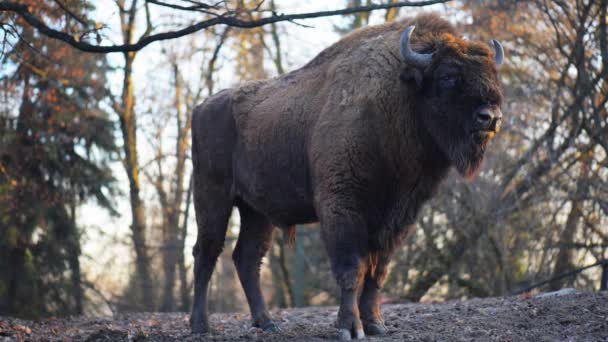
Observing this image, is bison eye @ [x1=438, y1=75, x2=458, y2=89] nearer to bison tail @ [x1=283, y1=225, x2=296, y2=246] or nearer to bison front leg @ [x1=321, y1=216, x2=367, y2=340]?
bison front leg @ [x1=321, y1=216, x2=367, y2=340]

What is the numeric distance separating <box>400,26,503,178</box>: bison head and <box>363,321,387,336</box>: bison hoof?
1.53 metres

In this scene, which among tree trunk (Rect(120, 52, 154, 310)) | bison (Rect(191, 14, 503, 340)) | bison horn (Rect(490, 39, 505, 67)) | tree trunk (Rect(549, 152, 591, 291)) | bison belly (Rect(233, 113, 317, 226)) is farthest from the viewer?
tree trunk (Rect(120, 52, 154, 310))

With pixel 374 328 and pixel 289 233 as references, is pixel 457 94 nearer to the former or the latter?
pixel 374 328

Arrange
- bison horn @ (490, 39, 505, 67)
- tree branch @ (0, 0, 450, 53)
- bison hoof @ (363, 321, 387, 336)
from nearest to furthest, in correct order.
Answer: tree branch @ (0, 0, 450, 53) < bison hoof @ (363, 321, 387, 336) < bison horn @ (490, 39, 505, 67)

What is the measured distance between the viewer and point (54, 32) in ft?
20.7

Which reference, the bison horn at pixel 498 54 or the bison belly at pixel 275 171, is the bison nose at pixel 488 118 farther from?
the bison belly at pixel 275 171

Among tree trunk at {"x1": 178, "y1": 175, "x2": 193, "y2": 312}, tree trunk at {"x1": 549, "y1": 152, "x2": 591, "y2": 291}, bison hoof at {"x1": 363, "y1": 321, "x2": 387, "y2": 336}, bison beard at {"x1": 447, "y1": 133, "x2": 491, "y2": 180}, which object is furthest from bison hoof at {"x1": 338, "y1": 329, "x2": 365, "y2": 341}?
tree trunk at {"x1": 178, "y1": 175, "x2": 193, "y2": 312}

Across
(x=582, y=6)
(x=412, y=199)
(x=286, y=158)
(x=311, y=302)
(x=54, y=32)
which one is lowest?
(x=311, y=302)

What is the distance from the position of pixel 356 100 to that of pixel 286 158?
1.07 m

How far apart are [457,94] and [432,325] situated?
220 cm

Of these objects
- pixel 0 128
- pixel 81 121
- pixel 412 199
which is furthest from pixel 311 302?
pixel 412 199

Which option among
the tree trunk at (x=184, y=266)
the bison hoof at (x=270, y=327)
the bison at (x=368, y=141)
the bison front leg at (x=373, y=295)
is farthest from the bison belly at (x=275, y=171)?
the tree trunk at (x=184, y=266)

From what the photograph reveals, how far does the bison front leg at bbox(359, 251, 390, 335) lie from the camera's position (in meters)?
6.63

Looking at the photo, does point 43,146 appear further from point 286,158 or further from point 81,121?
point 286,158
